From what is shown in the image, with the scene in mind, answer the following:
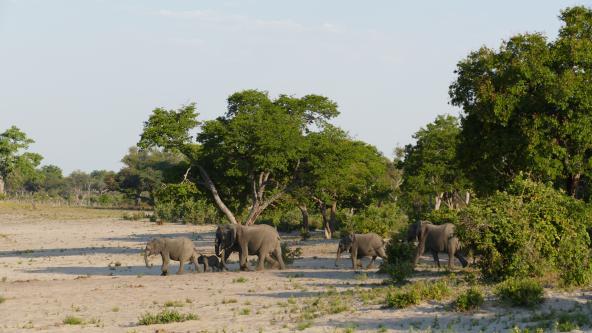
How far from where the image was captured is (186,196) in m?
40.8

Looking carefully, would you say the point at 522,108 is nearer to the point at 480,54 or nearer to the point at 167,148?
the point at 480,54

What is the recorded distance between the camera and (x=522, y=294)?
695 inches

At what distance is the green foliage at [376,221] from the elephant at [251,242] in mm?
10519

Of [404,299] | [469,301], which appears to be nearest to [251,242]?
[404,299]

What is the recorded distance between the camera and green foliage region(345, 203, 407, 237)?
42.4 metres

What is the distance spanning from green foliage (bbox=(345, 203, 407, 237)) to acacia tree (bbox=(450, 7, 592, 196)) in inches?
512

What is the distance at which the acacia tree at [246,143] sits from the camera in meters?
40.5

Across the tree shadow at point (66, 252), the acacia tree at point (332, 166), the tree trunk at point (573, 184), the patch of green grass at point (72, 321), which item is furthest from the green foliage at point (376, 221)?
the patch of green grass at point (72, 321)

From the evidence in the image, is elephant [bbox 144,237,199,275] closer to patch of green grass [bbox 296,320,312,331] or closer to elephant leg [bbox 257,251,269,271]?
elephant leg [bbox 257,251,269,271]

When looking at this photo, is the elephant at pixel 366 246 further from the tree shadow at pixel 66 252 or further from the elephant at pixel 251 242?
the tree shadow at pixel 66 252

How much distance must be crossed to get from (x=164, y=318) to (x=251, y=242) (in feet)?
41.2

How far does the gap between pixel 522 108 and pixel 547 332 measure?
13271 millimetres

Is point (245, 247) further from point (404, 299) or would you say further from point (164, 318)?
point (404, 299)

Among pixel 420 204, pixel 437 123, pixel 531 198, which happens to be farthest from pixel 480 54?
pixel 420 204
